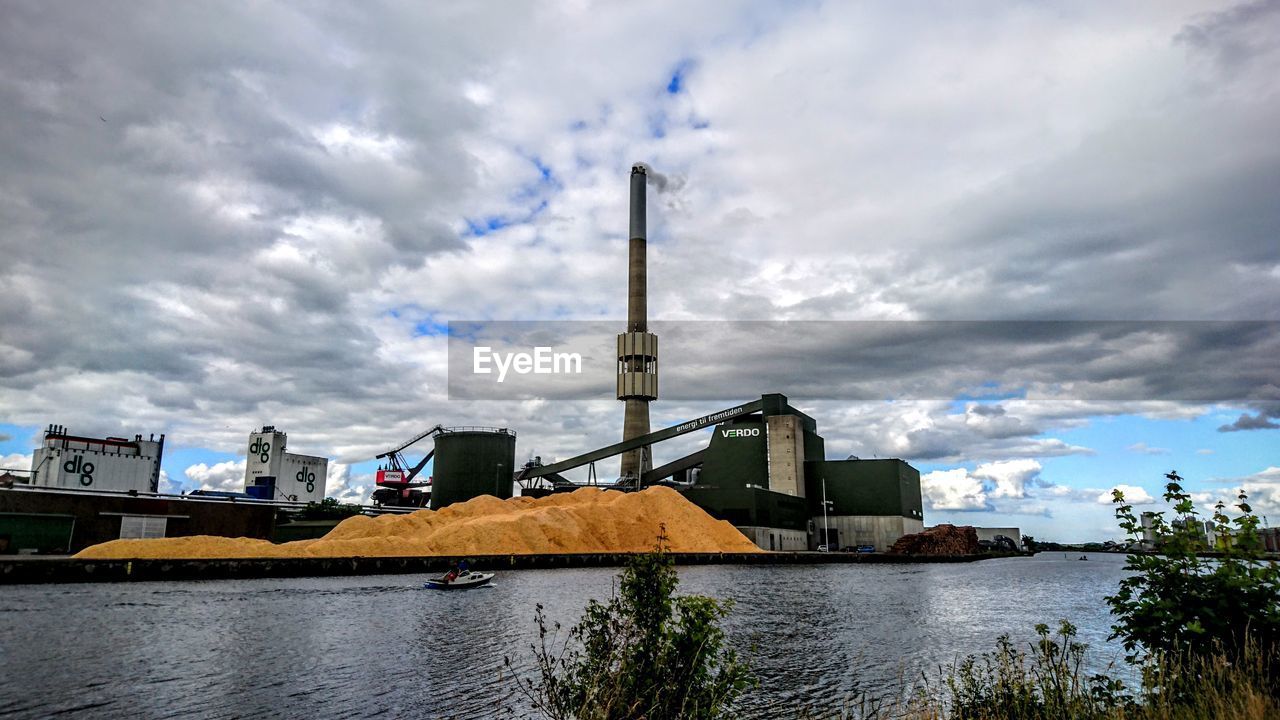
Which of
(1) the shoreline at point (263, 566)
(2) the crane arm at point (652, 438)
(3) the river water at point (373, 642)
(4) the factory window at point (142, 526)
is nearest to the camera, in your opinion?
(3) the river water at point (373, 642)

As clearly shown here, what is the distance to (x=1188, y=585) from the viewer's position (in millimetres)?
10188

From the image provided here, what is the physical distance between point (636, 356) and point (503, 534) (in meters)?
51.1

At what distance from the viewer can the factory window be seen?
225ft

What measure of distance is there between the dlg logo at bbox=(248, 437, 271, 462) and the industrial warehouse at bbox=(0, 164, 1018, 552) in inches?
6.2

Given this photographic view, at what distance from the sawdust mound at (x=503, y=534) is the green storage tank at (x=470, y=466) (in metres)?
9.84

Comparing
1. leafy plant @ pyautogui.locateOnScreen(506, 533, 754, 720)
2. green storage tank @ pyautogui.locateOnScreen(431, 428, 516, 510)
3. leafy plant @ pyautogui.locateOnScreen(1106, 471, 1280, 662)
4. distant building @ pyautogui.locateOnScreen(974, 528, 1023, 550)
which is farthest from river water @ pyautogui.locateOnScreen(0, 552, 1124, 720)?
distant building @ pyautogui.locateOnScreen(974, 528, 1023, 550)

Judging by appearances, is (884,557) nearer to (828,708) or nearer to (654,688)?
(828,708)

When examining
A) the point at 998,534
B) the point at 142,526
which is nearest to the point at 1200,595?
the point at 142,526

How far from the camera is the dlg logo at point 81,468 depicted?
96.8 meters

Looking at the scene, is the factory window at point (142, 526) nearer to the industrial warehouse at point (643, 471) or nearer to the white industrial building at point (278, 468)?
the industrial warehouse at point (643, 471)

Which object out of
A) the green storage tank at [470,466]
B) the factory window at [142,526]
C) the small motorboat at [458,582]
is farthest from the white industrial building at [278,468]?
the small motorboat at [458,582]

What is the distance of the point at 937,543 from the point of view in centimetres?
11994

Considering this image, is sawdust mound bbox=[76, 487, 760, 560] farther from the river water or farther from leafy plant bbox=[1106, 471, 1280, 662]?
leafy plant bbox=[1106, 471, 1280, 662]

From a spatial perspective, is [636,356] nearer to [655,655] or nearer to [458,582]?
Answer: [458,582]
